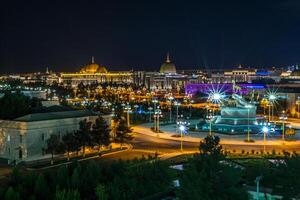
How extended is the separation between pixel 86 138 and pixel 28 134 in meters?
3.64

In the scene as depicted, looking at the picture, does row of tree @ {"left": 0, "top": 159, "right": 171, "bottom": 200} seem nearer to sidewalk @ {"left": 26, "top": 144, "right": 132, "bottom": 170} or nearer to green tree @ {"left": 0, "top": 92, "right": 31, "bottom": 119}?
sidewalk @ {"left": 26, "top": 144, "right": 132, "bottom": 170}

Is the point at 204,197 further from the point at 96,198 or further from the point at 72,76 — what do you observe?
the point at 72,76

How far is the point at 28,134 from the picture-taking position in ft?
99.2

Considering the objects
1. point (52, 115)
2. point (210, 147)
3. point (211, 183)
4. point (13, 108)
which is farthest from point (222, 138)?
point (211, 183)

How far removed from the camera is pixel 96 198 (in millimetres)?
18062

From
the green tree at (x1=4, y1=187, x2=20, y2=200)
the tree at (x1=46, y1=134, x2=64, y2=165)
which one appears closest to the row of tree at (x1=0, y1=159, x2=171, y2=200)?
the green tree at (x1=4, y1=187, x2=20, y2=200)

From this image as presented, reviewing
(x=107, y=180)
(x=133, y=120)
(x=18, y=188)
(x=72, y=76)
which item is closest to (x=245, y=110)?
(x=133, y=120)

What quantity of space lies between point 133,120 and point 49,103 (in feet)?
31.2

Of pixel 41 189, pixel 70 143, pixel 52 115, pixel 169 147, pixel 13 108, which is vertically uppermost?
pixel 13 108

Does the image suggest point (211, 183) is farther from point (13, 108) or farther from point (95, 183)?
point (13, 108)

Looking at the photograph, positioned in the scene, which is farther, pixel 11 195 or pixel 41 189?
pixel 41 189

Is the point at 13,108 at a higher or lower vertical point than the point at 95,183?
higher

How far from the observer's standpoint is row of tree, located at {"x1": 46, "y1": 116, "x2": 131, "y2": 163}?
2956cm

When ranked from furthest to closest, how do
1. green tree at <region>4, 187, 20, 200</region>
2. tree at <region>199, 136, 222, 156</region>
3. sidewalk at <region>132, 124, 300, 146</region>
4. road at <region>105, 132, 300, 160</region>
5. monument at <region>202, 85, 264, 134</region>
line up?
monument at <region>202, 85, 264, 134</region>, sidewalk at <region>132, 124, 300, 146</region>, road at <region>105, 132, 300, 160</region>, tree at <region>199, 136, 222, 156</region>, green tree at <region>4, 187, 20, 200</region>
